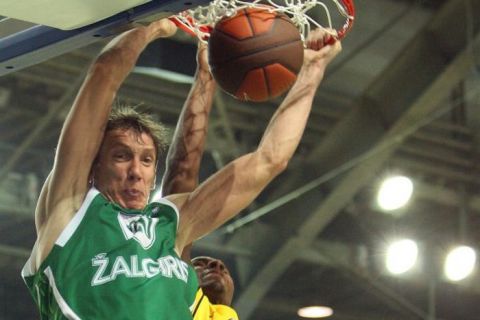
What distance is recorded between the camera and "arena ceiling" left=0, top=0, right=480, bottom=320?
6367 millimetres

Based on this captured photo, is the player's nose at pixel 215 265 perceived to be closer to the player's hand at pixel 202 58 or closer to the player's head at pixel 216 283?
the player's head at pixel 216 283

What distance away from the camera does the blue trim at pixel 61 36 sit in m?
2.54

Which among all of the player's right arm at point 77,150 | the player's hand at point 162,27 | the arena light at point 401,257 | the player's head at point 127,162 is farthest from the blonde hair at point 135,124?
the arena light at point 401,257

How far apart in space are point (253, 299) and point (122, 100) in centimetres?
143

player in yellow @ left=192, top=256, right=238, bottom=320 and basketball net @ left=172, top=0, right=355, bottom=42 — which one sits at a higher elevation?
basketball net @ left=172, top=0, right=355, bottom=42

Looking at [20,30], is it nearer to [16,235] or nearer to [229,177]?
[229,177]

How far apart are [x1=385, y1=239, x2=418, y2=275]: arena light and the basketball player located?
3757 millimetres

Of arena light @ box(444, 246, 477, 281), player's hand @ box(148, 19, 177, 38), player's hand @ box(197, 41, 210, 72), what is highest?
arena light @ box(444, 246, 477, 281)

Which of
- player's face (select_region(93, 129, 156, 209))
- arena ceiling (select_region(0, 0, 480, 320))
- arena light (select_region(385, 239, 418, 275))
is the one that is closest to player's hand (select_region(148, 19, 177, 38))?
player's face (select_region(93, 129, 156, 209))

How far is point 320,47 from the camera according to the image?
313cm

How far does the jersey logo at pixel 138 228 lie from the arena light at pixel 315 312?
13.0ft

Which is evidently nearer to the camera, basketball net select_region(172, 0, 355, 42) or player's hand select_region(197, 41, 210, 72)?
basketball net select_region(172, 0, 355, 42)

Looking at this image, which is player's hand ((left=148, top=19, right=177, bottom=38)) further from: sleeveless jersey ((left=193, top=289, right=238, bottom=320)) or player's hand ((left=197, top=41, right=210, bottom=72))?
sleeveless jersey ((left=193, top=289, right=238, bottom=320))

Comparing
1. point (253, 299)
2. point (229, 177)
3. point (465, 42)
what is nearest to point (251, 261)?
point (253, 299)
